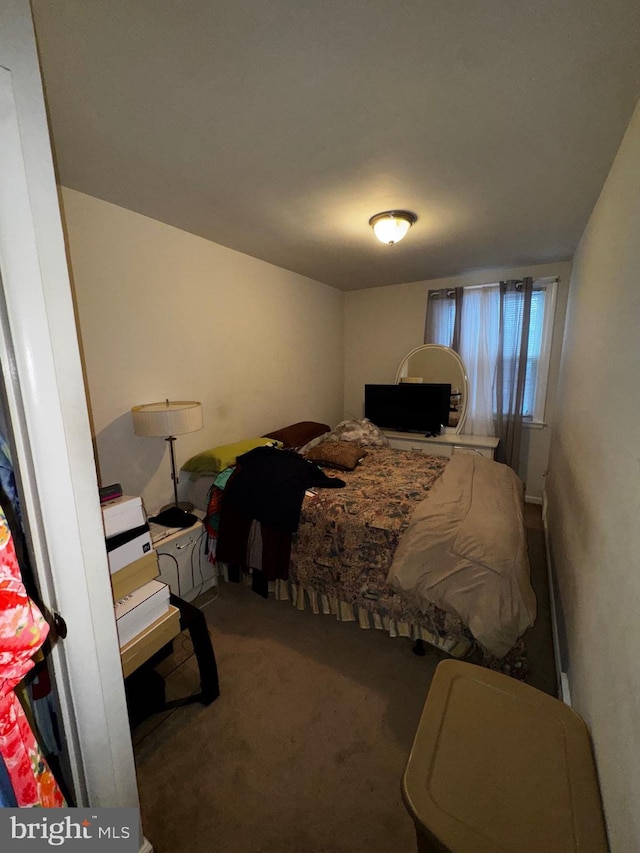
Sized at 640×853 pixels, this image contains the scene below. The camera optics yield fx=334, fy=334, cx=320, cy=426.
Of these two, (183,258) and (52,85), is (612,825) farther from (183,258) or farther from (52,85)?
(183,258)

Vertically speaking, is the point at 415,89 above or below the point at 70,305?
above

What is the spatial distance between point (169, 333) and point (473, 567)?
2.32 meters

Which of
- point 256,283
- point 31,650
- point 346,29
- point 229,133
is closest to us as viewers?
point 31,650

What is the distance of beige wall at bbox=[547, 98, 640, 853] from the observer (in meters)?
0.74

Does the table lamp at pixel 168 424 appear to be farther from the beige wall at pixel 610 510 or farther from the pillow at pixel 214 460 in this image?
the beige wall at pixel 610 510

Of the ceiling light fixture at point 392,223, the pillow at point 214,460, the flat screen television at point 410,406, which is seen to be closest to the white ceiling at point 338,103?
the ceiling light fixture at point 392,223

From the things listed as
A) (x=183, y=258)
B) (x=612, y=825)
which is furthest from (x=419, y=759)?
(x=183, y=258)

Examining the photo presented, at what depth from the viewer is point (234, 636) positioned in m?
1.91

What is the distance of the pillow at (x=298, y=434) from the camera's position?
3061 millimetres

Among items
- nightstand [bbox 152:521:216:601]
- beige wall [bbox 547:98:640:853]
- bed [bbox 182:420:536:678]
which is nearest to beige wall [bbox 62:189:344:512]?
nightstand [bbox 152:521:216:601]

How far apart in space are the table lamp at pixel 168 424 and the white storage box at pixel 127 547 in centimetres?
76

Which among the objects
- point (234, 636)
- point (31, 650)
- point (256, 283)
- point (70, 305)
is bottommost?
point (234, 636)

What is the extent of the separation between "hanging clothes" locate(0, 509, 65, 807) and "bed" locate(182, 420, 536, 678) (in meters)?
1.36

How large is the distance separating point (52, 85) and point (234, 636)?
2507 mm
